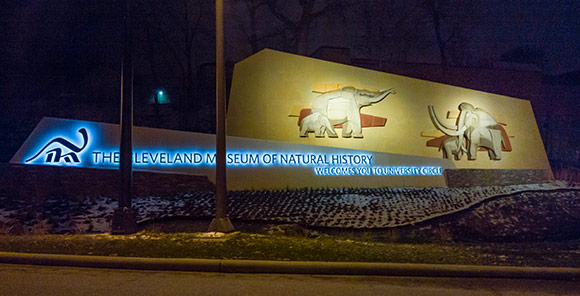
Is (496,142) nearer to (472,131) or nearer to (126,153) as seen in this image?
(472,131)

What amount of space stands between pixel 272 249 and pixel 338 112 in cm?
1121

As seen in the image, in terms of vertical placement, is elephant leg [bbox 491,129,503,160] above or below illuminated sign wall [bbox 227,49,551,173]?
below

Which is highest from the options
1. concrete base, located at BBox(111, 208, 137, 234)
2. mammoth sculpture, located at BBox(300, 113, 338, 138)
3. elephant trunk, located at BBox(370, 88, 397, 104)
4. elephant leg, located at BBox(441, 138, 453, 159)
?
elephant trunk, located at BBox(370, 88, 397, 104)

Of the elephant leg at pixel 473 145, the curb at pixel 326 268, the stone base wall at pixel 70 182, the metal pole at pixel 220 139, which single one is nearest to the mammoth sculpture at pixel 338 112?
the elephant leg at pixel 473 145

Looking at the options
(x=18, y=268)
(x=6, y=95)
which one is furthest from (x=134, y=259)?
(x=6, y=95)

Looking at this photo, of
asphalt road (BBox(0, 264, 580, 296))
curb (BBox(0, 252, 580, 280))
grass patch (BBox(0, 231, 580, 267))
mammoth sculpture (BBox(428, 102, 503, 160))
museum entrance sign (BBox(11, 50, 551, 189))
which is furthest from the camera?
mammoth sculpture (BBox(428, 102, 503, 160))

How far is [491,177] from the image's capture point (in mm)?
20797

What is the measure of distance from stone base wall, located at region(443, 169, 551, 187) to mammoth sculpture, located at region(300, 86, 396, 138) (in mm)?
4662

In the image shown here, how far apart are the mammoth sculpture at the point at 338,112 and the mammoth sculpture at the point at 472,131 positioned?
355 cm

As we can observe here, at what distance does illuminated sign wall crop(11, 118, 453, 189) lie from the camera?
1738cm

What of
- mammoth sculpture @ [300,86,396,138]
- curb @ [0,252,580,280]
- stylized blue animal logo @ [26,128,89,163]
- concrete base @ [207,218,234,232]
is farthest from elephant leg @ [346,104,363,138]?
curb @ [0,252,580,280]

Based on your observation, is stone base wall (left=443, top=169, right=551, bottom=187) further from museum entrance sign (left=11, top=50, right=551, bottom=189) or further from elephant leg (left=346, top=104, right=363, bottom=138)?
elephant leg (left=346, top=104, right=363, bottom=138)

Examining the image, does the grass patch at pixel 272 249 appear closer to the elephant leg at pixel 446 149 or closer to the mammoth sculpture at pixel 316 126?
the mammoth sculpture at pixel 316 126

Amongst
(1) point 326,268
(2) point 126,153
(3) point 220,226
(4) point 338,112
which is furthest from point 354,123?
(1) point 326,268
